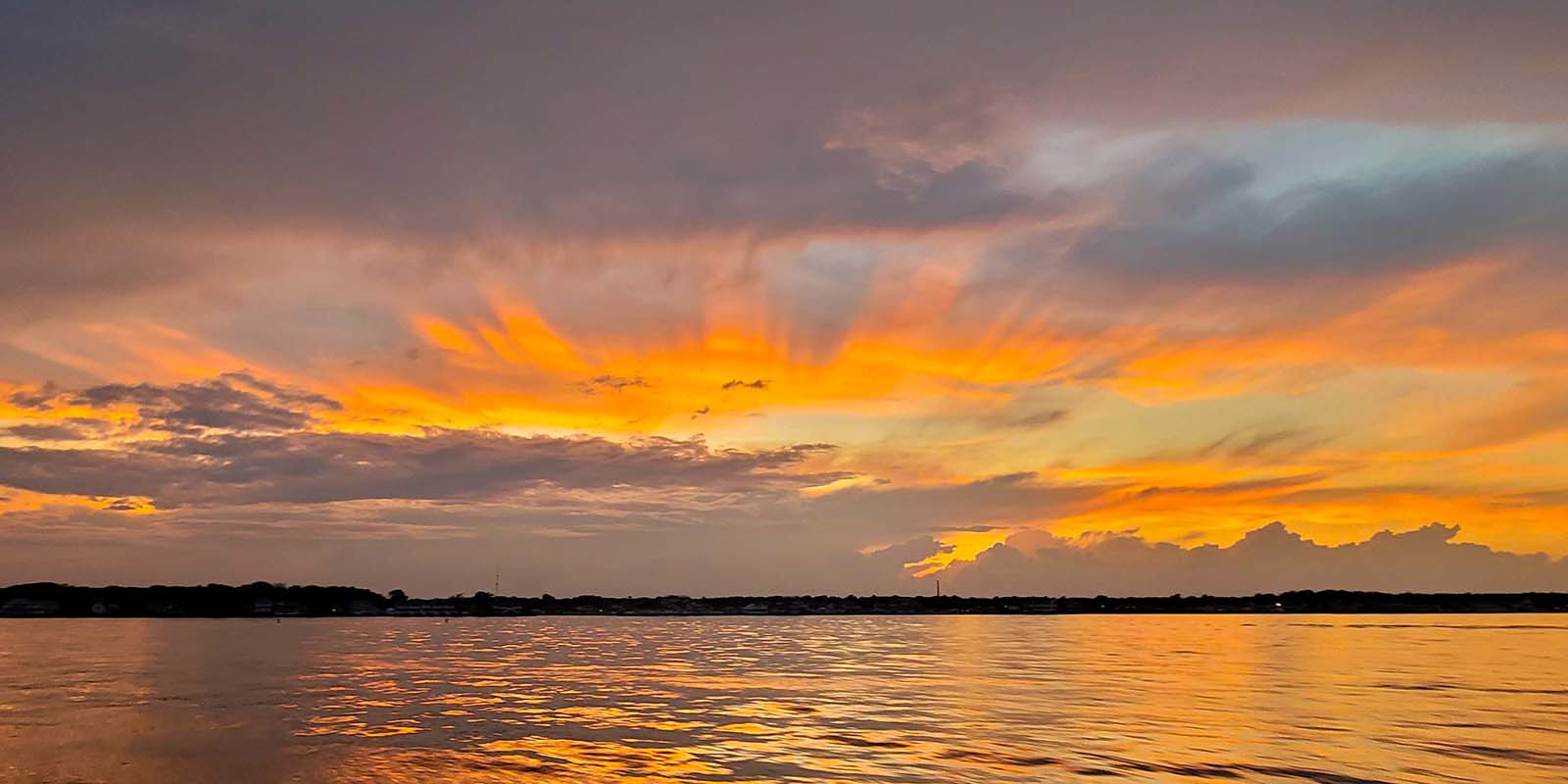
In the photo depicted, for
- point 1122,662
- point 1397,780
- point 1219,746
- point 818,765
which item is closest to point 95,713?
point 818,765

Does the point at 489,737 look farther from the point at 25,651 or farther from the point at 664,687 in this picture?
the point at 25,651

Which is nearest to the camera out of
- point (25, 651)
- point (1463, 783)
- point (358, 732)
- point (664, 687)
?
point (1463, 783)

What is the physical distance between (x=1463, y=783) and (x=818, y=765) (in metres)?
20.7

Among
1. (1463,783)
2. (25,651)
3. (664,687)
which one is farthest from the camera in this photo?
(25,651)

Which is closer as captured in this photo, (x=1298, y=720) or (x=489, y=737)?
(x=489, y=737)

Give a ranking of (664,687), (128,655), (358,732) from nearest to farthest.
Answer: (358,732), (664,687), (128,655)

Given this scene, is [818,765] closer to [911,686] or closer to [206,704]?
[911,686]

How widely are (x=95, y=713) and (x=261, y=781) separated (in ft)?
80.4

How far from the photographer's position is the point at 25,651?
115 metres

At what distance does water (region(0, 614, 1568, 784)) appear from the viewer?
35.9 m

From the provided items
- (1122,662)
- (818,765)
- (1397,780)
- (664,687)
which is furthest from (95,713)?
(1122,662)

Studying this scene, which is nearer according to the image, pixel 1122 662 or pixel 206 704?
pixel 206 704

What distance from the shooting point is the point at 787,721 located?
48.4m

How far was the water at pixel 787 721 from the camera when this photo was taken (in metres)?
35.9
